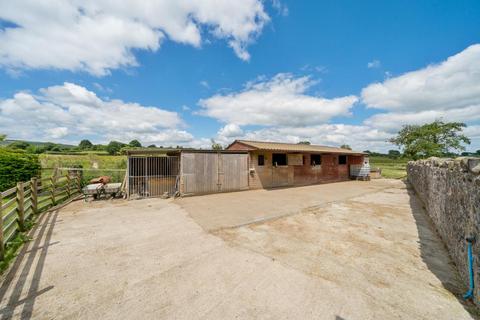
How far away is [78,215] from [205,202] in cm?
454

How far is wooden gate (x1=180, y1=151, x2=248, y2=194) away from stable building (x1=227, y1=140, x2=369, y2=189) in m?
0.78

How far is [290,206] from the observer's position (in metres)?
7.92

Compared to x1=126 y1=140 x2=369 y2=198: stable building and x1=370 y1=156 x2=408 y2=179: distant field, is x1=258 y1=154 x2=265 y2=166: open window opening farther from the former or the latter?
x1=370 y1=156 x2=408 y2=179: distant field

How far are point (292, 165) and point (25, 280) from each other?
528 inches

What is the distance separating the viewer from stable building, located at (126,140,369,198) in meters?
10.0

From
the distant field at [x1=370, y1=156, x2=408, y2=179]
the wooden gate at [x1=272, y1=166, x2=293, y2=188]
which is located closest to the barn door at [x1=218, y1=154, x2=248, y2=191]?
the wooden gate at [x1=272, y1=166, x2=293, y2=188]

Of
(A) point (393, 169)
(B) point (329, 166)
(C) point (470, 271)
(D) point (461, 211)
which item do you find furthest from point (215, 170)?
(A) point (393, 169)

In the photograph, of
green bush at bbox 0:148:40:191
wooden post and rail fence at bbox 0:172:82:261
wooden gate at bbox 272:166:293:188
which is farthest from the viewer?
wooden gate at bbox 272:166:293:188

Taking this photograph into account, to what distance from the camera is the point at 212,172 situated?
1098 cm

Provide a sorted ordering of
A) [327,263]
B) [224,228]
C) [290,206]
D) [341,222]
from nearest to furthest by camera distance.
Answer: [327,263]
[224,228]
[341,222]
[290,206]

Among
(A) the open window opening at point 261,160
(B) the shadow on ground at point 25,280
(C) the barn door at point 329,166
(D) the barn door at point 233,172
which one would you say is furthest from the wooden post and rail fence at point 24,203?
(C) the barn door at point 329,166

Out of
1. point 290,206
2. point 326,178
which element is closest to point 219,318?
point 290,206

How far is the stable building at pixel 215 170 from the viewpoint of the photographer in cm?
1002

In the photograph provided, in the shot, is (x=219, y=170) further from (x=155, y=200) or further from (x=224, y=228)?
(x=224, y=228)
